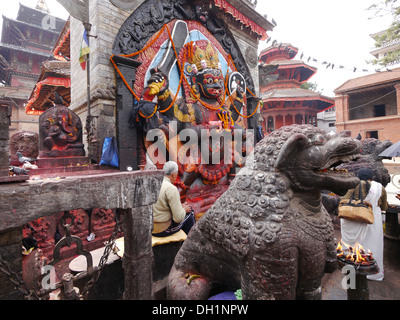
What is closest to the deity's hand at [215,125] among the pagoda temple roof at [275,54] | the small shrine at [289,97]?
the small shrine at [289,97]

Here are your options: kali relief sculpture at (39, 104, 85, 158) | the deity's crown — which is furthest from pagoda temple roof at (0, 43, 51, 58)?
kali relief sculpture at (39, 104, 85, 158)

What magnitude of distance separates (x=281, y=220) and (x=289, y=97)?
49.5 ft

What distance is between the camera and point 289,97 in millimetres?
14773

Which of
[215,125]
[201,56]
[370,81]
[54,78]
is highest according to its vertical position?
[370,81]

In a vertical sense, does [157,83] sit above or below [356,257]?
above

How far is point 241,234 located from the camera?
1645 mm

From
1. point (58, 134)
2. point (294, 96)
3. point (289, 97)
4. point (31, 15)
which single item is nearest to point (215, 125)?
point (58, 134)

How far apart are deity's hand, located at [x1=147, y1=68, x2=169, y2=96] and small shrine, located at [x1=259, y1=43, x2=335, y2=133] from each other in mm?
10776

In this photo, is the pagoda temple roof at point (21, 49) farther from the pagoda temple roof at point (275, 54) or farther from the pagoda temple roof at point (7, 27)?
the pagoda temple roof at point (275, 54)

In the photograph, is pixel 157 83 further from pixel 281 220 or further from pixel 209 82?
pixel 281 220

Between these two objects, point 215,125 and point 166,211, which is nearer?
point 166,211

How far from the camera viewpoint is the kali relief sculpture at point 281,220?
5.17 feet

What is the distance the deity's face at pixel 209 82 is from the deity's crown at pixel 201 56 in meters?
0.25
